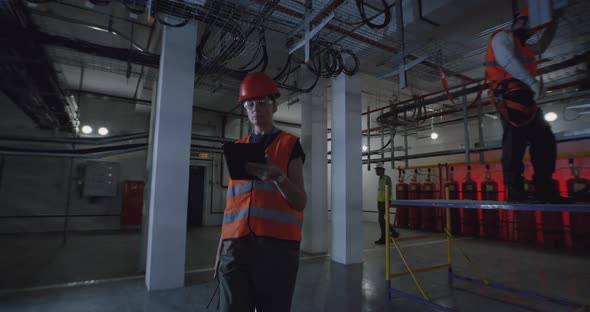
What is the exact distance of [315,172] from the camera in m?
5.96

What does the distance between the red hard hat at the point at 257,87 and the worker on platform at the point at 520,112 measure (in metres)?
1.96

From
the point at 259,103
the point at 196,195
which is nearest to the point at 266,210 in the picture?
the point at 259,103

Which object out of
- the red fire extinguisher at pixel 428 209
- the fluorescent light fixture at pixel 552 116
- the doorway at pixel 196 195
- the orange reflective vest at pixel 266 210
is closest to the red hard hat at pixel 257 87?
the orange reflective vest at pixel 266 210

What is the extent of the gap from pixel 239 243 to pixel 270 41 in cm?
448

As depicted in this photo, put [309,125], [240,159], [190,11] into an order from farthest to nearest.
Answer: [309,125], [190,11], [240,159]

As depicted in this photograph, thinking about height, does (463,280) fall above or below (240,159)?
below

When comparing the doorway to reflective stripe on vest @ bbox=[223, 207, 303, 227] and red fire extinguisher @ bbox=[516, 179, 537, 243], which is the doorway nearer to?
red fire extinguisher @ bbox=[516, 179, 537, 243]

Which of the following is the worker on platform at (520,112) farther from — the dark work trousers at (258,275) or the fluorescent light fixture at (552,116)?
the fluorescent light fixture at (552,116)

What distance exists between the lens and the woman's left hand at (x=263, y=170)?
1.14 m

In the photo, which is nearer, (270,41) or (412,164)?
(270,41)

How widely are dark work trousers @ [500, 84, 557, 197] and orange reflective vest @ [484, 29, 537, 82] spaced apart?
18cm

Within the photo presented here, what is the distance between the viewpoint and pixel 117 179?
359 inches

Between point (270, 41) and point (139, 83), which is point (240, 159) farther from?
point (139, 83)

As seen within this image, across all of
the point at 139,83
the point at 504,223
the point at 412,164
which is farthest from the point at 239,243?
the point at 412,164
